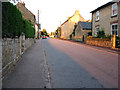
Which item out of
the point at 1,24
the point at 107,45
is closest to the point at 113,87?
the point at 1,24

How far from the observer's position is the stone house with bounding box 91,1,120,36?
16.8 metres

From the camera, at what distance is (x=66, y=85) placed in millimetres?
3941

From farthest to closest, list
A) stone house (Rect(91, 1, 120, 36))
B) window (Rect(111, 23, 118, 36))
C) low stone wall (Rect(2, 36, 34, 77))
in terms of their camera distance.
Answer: window (Rect(111, 23, 118, 36)) < stone house (Rect(91, 1, 120, 36)) < low stone wall (Rect(2, 36, 34, 77))

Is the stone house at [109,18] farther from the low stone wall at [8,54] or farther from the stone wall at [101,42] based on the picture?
the low stone wall at [8,54]

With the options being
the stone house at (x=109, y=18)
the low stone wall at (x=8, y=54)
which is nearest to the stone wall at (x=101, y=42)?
the stone house at (x=109, y=18)

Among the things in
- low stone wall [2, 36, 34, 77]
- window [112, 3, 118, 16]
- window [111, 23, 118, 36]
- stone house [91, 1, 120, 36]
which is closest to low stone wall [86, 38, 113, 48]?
stone house [91, 1, 120, 36]

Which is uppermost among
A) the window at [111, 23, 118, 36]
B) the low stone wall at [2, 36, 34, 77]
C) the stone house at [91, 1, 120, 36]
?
the stone house at [91, 1, 120, 36]

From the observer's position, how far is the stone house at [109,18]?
662 inches

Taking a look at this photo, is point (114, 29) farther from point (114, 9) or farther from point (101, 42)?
point (114, 9)

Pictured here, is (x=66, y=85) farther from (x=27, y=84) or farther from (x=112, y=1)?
(x=112, y=1)

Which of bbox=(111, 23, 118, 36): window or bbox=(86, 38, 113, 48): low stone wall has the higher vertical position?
bbox=(111, 23, 118, 36): window

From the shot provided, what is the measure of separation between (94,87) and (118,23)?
1503 cm

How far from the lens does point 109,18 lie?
18.7m

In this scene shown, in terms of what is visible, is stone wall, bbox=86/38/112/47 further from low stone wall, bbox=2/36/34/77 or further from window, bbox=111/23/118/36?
low stone wall, bbox=2/36/34/77
